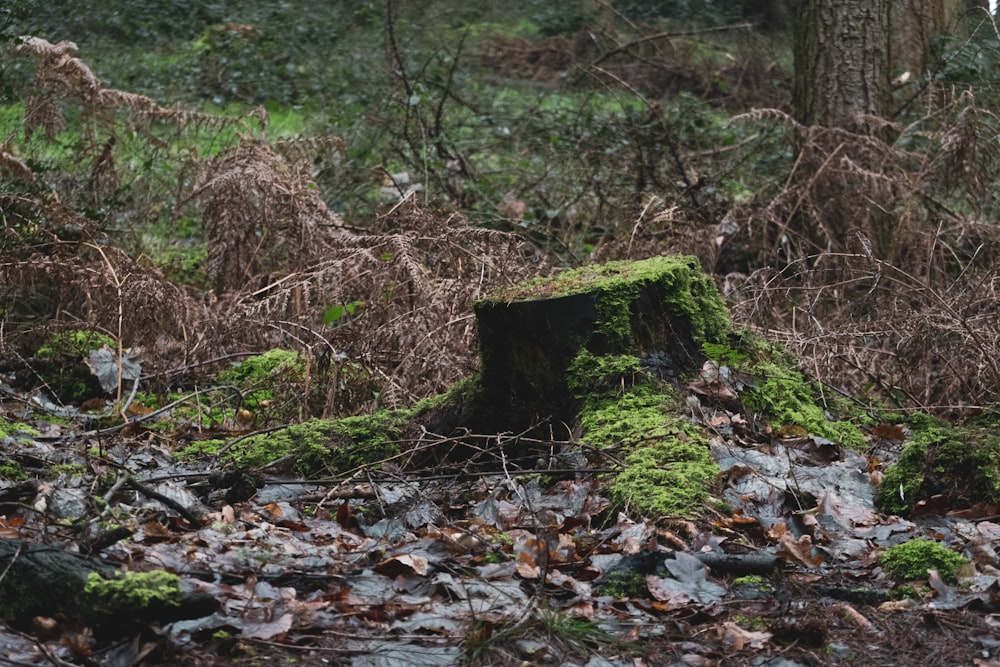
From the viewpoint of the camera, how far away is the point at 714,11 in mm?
18609

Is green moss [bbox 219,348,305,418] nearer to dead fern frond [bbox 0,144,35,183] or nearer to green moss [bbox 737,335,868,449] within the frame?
dead fern frond [bbox 0,144,35,183]

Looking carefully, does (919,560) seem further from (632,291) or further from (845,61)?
(845,61)

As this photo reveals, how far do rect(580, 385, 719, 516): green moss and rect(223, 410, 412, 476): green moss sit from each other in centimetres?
89

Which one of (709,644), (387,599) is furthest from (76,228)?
(709,644)

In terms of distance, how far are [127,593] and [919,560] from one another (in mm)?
2294

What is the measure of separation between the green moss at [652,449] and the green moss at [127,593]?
1690 mm

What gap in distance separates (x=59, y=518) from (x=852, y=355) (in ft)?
13.7

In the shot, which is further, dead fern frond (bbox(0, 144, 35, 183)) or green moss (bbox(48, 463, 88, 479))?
dead fern frond (bbox(0, 144, 35, 183))

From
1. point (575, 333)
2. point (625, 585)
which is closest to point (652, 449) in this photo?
point (575, 333)

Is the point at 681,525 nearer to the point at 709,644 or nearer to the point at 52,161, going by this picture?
the point at 709,644

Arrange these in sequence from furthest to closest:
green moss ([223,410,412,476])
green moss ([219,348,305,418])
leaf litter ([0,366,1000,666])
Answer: green moss ([219,348,305,418]) < green moss ([223,410,412,476]) < leaf litter ([0,366,1000,666])

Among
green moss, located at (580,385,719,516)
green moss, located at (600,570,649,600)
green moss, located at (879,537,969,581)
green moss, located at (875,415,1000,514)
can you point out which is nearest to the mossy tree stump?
green moss, located at (580,385,719,516)

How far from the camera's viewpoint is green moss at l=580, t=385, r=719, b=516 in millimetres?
3617

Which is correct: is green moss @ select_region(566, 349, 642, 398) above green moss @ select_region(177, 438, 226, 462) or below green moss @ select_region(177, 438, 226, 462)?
above
